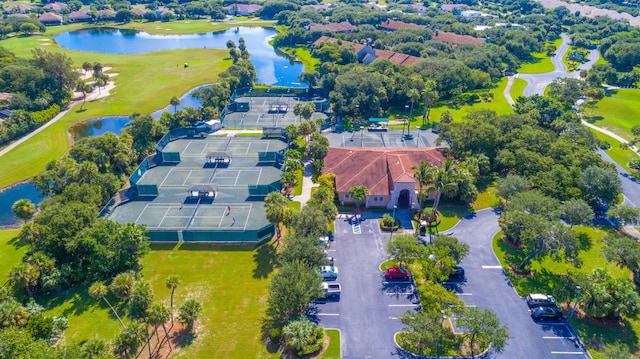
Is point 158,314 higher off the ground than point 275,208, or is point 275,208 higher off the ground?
point 275,208

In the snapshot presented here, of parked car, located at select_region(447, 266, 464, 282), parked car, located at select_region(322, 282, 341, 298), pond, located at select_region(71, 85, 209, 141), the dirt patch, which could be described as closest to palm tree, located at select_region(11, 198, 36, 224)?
the dirt patch

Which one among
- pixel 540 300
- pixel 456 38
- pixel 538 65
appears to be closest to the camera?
pixel 540 300

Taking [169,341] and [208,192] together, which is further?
[208,192]

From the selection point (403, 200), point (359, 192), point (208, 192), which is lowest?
point (403, 200)

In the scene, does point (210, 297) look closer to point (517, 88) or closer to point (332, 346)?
point (332, 346)

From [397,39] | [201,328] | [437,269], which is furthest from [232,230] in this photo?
[397,39]

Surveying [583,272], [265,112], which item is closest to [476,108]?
[265,112]

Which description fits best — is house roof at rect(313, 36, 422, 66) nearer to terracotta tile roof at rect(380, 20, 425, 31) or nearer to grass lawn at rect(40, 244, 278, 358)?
terracotta tile roof at rect(380, 20, 425, 31)
